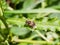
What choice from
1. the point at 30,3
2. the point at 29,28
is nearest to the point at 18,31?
the point at 29,28

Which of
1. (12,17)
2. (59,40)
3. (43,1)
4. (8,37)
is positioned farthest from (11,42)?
(43,1)

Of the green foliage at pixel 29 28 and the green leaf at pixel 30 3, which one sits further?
the green leaf at pixel 30 3

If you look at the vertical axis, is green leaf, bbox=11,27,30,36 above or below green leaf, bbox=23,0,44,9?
below

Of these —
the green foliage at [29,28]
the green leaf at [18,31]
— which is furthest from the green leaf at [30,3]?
the green leaf at [18,31]

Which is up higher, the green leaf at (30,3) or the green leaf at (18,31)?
the green leaf at (30,3)

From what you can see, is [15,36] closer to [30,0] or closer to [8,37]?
[8,37]

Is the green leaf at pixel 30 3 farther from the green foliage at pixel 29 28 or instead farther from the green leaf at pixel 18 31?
the green leaf at pixel 18 31

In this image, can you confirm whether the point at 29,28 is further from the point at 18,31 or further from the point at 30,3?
the point at 30,3

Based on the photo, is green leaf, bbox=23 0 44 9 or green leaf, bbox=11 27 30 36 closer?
green leaf, bbox=11 27 30 36

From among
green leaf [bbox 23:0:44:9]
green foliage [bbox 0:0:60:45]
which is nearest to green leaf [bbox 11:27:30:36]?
green foliage [bbox 0:0:60:45]

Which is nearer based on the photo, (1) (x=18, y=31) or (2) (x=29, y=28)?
(2) (x=29, y=28)

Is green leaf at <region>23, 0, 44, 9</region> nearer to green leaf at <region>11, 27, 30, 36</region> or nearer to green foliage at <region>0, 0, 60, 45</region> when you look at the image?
green foliage at <region>0, 0, 60, 45</region>
